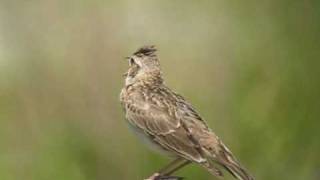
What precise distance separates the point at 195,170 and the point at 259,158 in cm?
56

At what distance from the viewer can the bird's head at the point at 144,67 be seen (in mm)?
9031

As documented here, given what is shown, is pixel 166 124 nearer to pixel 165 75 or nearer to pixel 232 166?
pixel 232 166

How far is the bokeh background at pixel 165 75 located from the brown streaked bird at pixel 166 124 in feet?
3.88

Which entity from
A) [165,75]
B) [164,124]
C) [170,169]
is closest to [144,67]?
[164,124]

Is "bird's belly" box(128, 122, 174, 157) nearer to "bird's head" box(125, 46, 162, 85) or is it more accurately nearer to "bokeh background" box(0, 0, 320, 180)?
"bird's head" box(125, 46, 162, 85)

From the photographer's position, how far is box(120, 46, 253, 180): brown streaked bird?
845cm

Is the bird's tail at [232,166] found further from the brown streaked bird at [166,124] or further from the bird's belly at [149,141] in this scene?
the bird's belly at [149,141]

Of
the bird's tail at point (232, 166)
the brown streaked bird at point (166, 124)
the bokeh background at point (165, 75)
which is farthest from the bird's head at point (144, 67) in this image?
the bokeh background at point (165, 75)

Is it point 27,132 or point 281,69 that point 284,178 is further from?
point 27,132

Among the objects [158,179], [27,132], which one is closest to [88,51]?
[27,132]

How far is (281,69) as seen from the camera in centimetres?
1142

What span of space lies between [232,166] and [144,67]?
3.63 feet

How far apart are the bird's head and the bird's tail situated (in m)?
0.86

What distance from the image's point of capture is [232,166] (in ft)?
27.4
